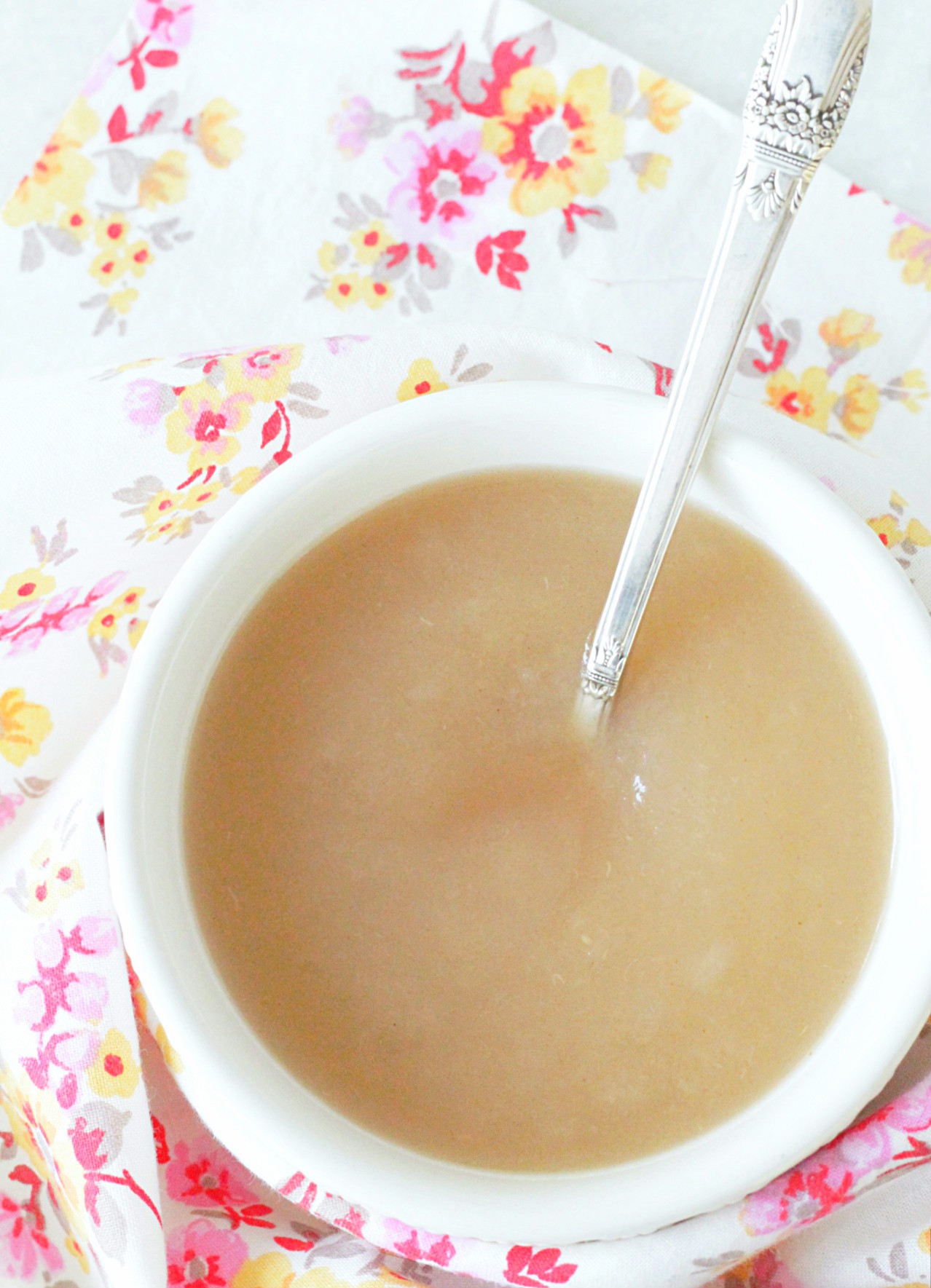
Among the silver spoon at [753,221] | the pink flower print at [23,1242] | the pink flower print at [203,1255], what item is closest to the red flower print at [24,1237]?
the pink flower print at [23,1242]

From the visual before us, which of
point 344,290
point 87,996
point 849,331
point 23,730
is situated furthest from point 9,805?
point 849,331

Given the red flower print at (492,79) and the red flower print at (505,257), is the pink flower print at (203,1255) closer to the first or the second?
the red flower print at (505,257)

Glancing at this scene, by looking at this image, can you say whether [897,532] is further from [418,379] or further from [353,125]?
[353,125]

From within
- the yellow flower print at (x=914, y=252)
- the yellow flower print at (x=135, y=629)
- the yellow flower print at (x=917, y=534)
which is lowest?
the yellow flower print at (x=135, y=629)

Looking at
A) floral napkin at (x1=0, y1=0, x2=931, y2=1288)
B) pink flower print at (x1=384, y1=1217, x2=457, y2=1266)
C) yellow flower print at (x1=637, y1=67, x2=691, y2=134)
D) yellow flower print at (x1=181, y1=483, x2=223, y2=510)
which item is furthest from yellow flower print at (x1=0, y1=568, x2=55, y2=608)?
yellow flower print at (x1=637, y1=67, x2=691, y2=134)

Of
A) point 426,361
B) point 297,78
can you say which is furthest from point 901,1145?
point 297,78

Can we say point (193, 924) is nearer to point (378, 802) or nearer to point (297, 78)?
point (378, 802)
